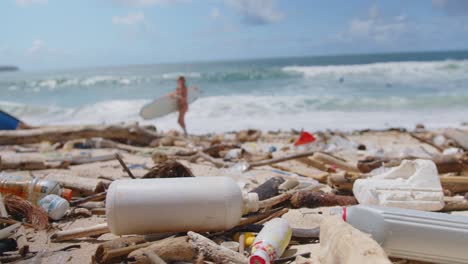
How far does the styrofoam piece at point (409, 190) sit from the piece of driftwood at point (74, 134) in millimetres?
4812

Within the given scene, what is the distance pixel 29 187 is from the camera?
3035mm

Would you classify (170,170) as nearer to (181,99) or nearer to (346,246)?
(346,246)

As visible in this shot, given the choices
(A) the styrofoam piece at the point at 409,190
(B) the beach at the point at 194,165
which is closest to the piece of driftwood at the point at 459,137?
(B) the beach at the point at 194,165

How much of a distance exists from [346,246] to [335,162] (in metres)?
2.70

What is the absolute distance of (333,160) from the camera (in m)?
4.41

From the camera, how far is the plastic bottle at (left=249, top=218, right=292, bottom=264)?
1970mm

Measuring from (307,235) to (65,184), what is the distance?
7.03ft

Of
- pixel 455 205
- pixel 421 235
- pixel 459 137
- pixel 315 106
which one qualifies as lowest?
pixel 315 106

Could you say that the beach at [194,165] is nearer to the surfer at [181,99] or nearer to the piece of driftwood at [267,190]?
the piece of driftwood at [267,190]

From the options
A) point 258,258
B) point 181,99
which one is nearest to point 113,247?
point 258,258

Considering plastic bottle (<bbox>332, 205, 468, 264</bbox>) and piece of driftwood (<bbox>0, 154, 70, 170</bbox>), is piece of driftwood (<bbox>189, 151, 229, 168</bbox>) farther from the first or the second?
plastic bottle (<bbox>332, 205, 468, 264</bbox>)

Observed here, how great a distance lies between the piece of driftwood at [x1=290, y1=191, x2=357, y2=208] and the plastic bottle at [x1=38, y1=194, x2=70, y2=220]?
171 centimetres

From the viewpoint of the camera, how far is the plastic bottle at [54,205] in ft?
9.53

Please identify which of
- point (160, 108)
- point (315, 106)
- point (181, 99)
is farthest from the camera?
point (315, 106)
